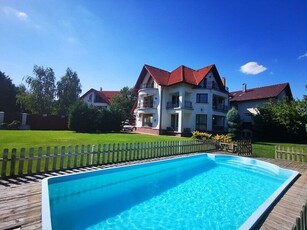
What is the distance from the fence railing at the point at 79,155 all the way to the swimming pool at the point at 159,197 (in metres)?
1.04

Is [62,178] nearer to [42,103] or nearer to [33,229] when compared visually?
[33,229]

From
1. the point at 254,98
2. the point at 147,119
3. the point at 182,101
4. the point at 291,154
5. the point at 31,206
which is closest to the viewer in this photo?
the point at 31,206

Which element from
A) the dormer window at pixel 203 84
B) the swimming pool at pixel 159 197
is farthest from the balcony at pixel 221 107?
the swimming pool at pixel 159 197

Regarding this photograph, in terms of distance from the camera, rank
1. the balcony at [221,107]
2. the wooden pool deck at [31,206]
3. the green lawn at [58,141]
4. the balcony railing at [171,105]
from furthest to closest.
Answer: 1. the balcony at [221,107]
2. the balcony railing at [171,105]
3. the green lawn at [58,141]
4. the wooden pool deck at [31,206]

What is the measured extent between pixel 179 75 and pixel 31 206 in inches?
1233

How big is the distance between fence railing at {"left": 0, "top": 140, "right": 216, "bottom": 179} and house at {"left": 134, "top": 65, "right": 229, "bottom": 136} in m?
17.5

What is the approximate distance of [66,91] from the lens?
4888 centimetres

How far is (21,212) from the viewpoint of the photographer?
4.32 meters

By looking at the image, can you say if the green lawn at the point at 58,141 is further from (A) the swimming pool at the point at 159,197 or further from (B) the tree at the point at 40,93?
(B) the tree at the point at 40,93

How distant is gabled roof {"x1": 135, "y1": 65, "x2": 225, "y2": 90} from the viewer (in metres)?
33.3

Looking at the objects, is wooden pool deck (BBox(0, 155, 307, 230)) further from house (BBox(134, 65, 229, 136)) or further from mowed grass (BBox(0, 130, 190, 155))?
house (BBox(134, 65, 229, 136))

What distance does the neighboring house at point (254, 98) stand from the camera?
3812cm

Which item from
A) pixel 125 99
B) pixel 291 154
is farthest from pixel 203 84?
pixel 125 99

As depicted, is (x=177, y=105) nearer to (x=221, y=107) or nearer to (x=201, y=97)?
(x=201, y=97)
